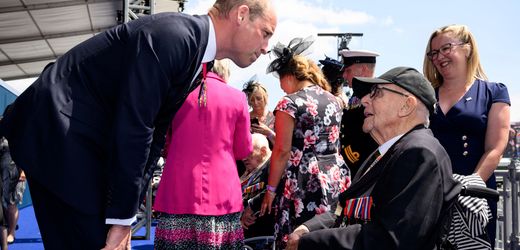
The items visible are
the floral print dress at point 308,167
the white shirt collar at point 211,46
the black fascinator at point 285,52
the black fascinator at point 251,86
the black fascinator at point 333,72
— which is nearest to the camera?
the white shirt collar at point 211,46

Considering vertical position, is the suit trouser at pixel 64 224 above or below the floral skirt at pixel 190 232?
above

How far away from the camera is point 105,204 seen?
1.55 meters

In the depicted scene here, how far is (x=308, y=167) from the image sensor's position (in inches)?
119

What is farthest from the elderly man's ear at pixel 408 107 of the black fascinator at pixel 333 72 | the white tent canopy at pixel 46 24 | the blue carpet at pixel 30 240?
the white tent canopy at pixel 46 24

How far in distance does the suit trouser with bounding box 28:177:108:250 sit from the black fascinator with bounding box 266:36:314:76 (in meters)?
1.97

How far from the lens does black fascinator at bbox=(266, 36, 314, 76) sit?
10.9 ft

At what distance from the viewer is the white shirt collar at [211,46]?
173 centimetres

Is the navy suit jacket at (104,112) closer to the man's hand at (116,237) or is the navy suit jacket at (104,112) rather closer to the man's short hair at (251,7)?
the man's hand at (116,237)

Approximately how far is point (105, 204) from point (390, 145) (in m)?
1.00

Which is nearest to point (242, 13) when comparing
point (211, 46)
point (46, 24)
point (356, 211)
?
point (211, 46)

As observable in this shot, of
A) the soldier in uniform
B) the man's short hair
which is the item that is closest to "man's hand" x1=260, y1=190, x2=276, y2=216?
the soldier in uniform

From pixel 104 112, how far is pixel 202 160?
112 centimetres

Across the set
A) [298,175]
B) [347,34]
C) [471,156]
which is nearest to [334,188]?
[298,175]

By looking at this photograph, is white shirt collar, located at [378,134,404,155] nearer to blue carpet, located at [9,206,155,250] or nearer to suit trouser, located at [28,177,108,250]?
suit trouser, located at [28,177,108,250]
